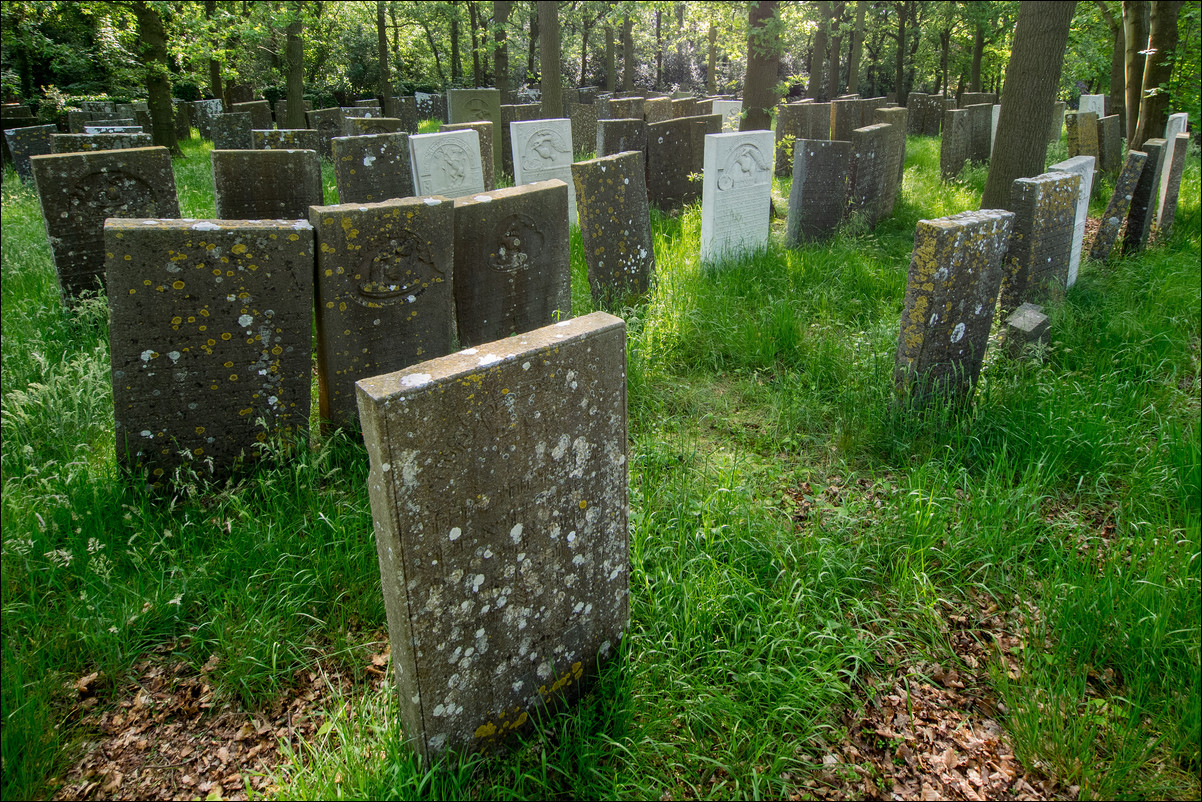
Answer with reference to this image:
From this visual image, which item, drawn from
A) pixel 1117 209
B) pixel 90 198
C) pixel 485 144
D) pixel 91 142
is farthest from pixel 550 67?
pixel 1117 209

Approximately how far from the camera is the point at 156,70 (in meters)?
13.1

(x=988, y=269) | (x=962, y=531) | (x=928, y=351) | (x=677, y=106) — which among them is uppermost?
(x=677, y=106)

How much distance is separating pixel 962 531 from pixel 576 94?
1983 centimetres

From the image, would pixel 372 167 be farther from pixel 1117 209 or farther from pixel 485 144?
pixel 1117 209

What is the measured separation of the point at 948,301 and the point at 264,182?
5281mm

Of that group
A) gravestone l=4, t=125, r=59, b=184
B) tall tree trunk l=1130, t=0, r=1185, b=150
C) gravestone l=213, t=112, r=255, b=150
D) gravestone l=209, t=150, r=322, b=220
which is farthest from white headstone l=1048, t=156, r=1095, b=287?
gravestone l=4, t=125, r=59, b=184

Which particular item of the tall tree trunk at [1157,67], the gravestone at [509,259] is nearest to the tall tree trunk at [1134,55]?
the tall tree trunk at [1157,67]

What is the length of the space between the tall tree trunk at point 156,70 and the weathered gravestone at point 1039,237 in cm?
1346

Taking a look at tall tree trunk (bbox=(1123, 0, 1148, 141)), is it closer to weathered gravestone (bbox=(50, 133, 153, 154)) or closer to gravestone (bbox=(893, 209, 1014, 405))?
gravestone (bbox=(893, 209, 1014, 405))

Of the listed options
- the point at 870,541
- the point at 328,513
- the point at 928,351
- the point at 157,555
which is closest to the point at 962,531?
the point at 870,541

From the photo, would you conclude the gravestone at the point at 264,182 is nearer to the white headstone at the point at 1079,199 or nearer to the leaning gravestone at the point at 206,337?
the leaning gravestone at the point at 206,337

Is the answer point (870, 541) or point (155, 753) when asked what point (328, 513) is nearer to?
point (155, 753)

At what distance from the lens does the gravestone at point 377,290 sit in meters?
3.85

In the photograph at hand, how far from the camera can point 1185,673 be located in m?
2.52
